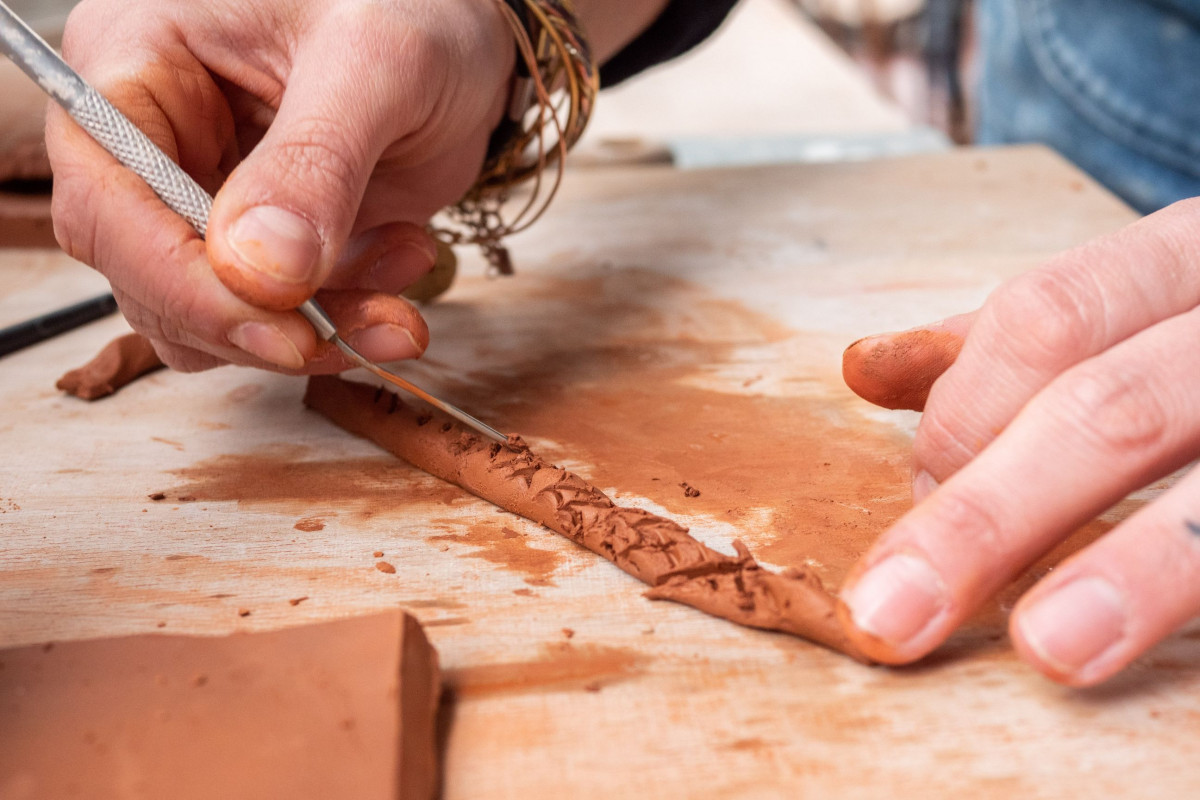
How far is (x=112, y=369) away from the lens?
1.56 meters

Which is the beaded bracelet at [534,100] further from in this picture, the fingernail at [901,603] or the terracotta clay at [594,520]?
the fingernail at [901,603]

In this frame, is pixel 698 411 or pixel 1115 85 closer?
pixel 698 411

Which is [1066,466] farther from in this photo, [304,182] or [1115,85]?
[1115,85]

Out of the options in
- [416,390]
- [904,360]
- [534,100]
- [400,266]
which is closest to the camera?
[904,360]

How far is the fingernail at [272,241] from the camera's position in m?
1.05

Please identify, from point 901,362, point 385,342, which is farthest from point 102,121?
point 901,362

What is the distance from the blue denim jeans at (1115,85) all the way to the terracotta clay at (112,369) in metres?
2.38

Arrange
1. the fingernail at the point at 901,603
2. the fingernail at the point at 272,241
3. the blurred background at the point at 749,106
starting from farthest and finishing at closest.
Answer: the blurred background at the point at 749,106
the fingernail at the point at 272,241
the fingernail at the point at 901,603

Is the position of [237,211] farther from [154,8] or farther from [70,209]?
[154,8]

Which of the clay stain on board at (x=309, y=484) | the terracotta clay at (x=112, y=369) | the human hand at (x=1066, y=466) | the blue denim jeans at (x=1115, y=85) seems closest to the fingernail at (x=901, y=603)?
the human hand at (x=1066, y=466)

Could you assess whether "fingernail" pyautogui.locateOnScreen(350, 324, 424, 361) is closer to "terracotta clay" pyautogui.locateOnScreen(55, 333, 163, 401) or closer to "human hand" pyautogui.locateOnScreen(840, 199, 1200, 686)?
"terracotta clay" pyautogui.locateOnScreen(55, 333, 163, 401)

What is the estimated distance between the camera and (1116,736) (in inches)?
31.8

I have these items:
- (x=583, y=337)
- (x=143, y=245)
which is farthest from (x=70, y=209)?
(x=583, y=337)

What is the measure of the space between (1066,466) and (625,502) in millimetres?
534
